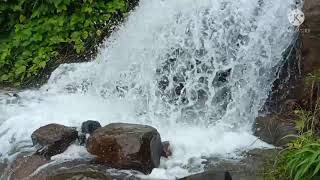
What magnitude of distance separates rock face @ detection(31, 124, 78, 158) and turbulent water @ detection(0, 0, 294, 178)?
0.80 feet

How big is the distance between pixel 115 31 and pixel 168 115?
2.21 m

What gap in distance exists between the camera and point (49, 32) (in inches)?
316

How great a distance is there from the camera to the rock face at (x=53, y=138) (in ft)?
17.1

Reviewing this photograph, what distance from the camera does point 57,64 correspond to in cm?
787

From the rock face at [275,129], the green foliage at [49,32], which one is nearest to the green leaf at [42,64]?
the green foliage at [49,32]

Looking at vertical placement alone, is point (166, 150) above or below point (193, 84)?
below

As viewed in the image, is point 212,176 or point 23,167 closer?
point 212,176

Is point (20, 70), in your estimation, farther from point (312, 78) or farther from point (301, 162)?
point (301, 162)

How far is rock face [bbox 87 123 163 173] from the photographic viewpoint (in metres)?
4.84

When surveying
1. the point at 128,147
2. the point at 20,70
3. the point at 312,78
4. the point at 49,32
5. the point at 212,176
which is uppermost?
the point at 49,32

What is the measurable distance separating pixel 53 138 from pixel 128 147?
0.87 meters

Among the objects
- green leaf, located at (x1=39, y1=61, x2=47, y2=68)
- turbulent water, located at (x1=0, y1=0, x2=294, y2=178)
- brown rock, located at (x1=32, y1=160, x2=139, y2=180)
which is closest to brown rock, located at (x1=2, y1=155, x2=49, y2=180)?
brown rock, located at (x1=32, y1=160, x2=139, y2=180)

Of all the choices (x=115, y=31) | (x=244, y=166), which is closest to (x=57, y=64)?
(x=115, y=31)

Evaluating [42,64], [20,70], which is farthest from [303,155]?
[20,70]
